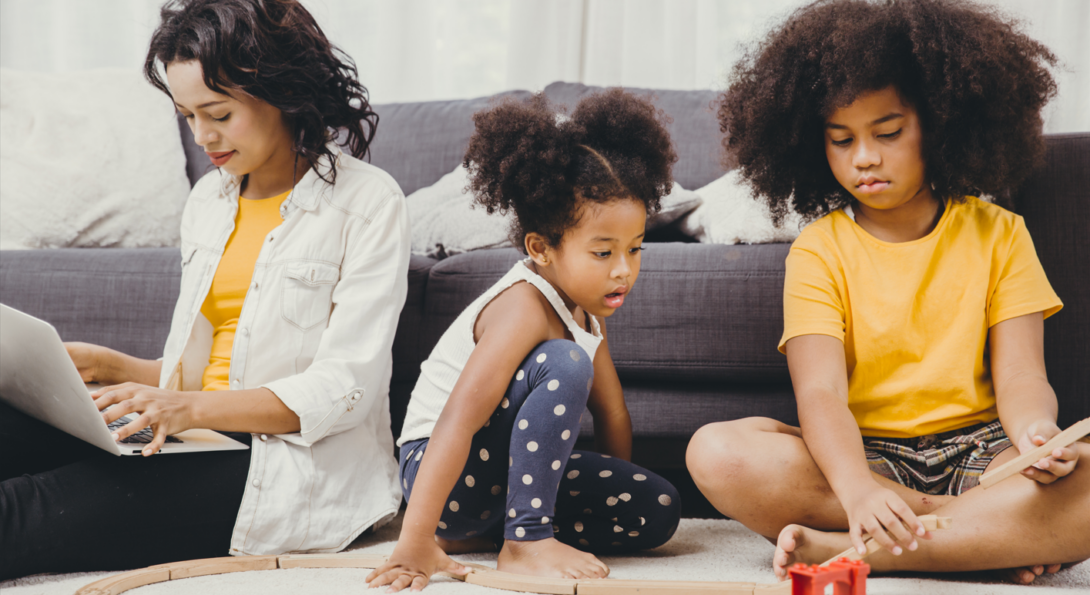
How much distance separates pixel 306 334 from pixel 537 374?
34 centimetres

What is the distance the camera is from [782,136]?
45.2 inches

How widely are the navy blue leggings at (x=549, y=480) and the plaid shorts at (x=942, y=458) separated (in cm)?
26

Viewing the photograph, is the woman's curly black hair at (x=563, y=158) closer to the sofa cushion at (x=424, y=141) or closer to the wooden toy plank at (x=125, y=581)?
the wooden toy plank at (x=125, y=581)

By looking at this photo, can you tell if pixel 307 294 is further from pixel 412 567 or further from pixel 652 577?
pixel 652 577

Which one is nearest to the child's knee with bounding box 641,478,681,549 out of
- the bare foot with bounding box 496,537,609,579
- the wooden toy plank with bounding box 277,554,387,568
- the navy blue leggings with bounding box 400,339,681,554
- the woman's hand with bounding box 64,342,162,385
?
the navy blue leggings with bounding box 400,339,681,554

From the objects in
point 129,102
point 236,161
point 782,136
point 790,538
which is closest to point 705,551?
point 790,538

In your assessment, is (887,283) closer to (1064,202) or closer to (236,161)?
(1064,202)

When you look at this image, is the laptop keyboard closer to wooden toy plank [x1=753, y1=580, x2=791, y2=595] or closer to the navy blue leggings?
the navy blue leggings

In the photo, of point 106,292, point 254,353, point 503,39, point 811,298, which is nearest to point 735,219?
point 811,298

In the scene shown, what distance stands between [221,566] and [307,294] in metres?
0.35

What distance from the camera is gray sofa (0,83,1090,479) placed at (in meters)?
1.15

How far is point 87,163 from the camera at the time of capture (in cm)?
178

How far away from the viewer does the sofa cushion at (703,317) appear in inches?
47.9

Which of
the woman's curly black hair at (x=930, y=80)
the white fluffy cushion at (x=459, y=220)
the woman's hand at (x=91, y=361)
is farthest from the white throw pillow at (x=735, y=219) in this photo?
the woman's hand at (x=91, y=361)
